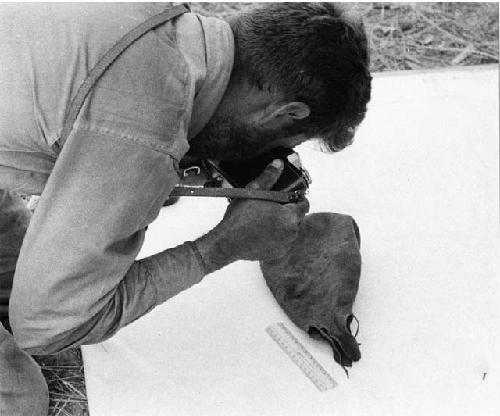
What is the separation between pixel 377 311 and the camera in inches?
83.4

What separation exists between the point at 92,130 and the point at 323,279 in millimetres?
1033

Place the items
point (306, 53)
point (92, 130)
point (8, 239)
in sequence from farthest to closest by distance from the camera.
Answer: point (8, 239), point (306, 53), point (92, 130)

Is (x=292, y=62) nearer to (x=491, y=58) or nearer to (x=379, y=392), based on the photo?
(x=379, y=392)

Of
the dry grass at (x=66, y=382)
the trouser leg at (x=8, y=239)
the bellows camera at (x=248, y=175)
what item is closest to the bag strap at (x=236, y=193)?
the bellows camera at (x=248, y=175)

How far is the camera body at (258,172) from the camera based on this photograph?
1792mm

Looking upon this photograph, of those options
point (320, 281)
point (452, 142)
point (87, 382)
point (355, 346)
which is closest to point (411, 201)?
point (452, 142)

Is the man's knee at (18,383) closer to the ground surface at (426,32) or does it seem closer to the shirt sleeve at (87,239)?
the shirt sleeve at (87,239)

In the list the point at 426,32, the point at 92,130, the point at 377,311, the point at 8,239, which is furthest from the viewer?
the point at 426,32

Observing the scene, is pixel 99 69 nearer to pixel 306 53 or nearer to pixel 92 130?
pixel 92 130

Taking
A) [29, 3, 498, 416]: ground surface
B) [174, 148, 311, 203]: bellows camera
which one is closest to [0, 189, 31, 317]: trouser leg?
[174, 148, 311, 203]: bellows camera

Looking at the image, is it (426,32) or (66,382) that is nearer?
(66,382)

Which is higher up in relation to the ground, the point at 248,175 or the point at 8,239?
the point at 248,175

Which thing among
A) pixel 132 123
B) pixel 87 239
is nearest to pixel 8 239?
pixel 87 239

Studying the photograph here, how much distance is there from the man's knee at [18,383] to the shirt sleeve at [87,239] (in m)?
0.17
